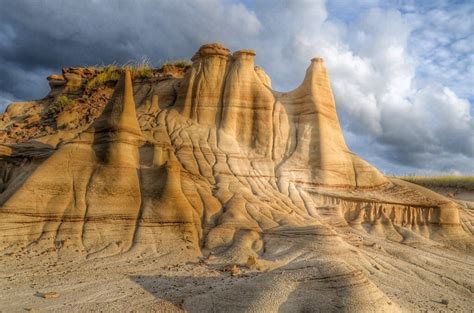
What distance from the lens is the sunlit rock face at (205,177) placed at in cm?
1118

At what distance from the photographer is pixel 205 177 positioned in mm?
14539

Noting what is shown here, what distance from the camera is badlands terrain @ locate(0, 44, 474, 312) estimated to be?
7609 mm

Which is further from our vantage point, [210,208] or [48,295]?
[210,208]

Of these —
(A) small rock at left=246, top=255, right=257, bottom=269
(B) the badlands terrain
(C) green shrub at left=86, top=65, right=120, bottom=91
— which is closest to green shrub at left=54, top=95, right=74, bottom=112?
(B) the badlands terrain

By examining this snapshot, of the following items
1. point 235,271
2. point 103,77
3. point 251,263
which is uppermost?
point 103,77

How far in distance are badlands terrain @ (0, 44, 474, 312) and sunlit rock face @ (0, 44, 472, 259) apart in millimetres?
51

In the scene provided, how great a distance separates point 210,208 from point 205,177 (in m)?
2.03

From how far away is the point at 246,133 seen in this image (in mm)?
17594

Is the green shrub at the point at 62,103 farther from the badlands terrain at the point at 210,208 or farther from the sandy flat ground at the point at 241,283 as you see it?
the sandy flat ground at the point at 241,283

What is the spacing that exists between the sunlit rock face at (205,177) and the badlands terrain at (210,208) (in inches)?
2.0

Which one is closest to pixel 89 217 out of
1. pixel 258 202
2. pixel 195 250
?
pixel 195 250

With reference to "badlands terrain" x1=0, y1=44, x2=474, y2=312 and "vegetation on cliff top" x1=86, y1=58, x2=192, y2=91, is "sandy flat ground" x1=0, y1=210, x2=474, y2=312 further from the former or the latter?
"vegetation on cliff top" x1=86, y1=58, x2=192, y2=91

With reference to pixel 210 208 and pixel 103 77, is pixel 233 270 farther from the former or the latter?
pixel 103 77

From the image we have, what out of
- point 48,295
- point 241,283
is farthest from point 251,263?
point 48,295
